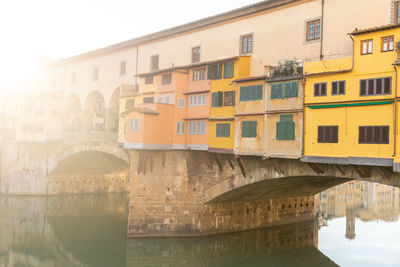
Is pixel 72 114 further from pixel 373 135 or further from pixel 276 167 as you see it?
pixel 373 135

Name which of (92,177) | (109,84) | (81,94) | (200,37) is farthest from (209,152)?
(92,177)

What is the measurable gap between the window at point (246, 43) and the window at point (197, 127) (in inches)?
222

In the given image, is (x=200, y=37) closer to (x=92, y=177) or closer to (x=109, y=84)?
(x=109, y=84)

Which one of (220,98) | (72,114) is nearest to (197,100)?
(220,98)

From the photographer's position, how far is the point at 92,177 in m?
49.1

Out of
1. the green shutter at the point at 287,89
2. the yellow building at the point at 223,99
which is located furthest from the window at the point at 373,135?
the yellow building at the point at 223,99

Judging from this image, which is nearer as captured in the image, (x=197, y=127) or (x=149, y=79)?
(x=197, y=127)

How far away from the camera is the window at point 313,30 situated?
69.3 feet

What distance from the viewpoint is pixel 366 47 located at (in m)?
17.1

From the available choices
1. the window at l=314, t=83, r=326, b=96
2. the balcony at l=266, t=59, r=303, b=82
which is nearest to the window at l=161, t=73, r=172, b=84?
the balcony at l=266, t=59, r=303, b=82

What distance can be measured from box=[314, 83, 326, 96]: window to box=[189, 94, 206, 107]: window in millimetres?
8510

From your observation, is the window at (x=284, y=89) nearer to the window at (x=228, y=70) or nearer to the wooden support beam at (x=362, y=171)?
the window at (x=228, y=70)

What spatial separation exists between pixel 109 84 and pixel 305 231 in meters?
23.6

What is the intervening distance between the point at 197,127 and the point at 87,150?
1988 cm
